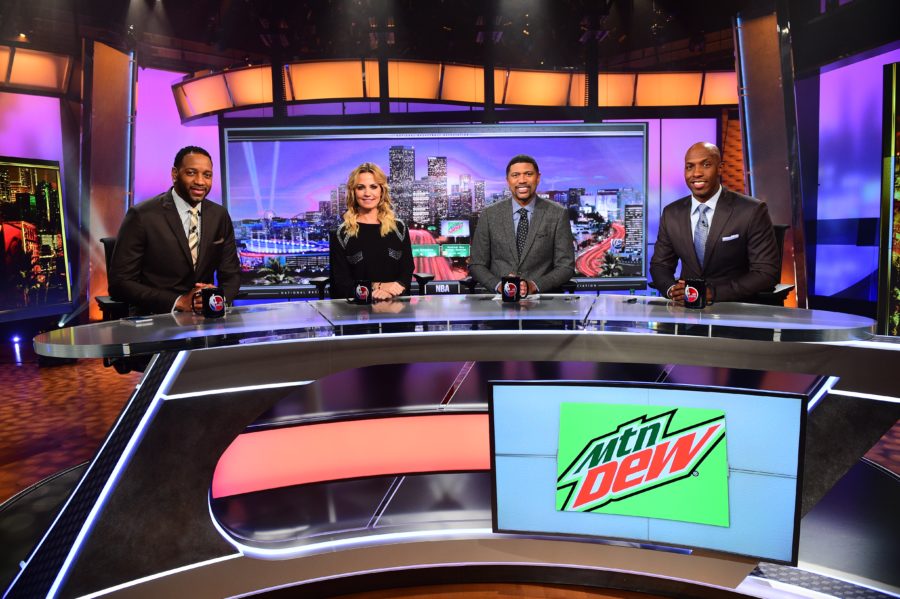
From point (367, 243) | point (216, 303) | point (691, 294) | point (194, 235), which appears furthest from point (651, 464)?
point (194, 235)

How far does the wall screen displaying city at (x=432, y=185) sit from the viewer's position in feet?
17.7

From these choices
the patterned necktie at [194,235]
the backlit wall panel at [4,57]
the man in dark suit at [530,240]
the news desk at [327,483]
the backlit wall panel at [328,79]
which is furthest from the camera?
the backlit wall panel at [328,79]

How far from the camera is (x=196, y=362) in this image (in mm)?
1554

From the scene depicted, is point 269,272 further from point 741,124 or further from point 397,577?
point 741,124

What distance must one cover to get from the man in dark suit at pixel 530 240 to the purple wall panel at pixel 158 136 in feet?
12.6

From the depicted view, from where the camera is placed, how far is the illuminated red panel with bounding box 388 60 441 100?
5.59 metres

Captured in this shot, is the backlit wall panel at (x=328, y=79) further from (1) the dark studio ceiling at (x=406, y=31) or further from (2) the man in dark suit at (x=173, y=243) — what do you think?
(2) the man in dark suit at (x=173, y=243)

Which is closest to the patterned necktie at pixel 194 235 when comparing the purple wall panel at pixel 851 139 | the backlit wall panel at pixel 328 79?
the backlit wall panel at pixel 328 79

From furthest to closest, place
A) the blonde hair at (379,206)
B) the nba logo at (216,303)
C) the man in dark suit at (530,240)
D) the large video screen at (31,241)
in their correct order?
1. the large video screen at (31,241)
2. the man in dark suit at (530,240)
3. the blonde hair at (379,206)
4. the nba logo at (216,303)

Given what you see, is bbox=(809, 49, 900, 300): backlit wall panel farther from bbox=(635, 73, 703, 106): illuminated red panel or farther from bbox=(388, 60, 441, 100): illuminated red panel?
bbox=(388, 60, 441, 100): illuminated red panel

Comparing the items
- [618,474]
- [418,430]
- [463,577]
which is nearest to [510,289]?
[418,430]

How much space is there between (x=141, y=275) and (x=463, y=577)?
188cm

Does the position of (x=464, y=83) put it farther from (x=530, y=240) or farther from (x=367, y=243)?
(x=367, y=243)

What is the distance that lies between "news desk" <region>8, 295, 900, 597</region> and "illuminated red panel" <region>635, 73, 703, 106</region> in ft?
13.8
